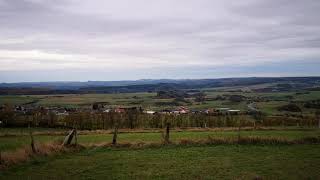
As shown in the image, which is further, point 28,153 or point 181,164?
point 28,153

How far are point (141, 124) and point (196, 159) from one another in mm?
40442

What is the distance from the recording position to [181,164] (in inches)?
840

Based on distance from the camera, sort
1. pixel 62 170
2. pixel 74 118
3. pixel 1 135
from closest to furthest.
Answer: pixel 62 170 < pixel 1 135 < pixel 74 118

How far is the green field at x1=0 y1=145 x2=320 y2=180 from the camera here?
60.8ft

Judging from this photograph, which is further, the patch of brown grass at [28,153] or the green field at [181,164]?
the patch of brown grass at [28,153]

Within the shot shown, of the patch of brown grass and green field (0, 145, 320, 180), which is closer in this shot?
green field (0, 145, 320, 180)

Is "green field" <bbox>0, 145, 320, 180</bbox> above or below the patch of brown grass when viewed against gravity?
below

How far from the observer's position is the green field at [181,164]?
18547 millimetres

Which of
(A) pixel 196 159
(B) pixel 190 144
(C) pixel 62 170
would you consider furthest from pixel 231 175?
(B) pixel 190 144

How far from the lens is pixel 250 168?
20.2m

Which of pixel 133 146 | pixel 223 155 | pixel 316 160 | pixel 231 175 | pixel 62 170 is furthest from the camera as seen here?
pixel 133 146

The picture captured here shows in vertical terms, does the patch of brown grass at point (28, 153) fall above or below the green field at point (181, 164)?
above

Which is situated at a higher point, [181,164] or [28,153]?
[28,153]

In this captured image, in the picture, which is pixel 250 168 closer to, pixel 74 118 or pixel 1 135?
pixel 1 135
